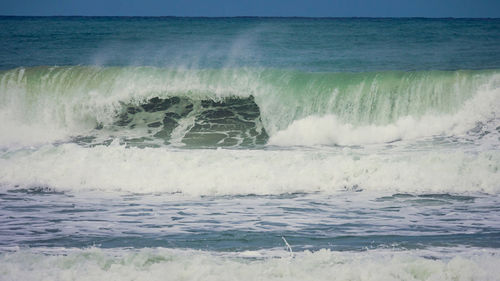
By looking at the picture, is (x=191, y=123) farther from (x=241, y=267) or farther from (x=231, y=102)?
(x=241, y=267)

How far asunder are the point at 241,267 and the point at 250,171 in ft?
15.1

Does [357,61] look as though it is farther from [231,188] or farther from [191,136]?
[231,188]

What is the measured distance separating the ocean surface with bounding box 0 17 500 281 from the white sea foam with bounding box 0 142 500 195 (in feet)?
0.10

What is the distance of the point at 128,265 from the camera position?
6.46 m

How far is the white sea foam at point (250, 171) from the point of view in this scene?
10484mm

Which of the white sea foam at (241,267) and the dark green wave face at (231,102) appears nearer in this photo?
the white sea foam at (241,267)

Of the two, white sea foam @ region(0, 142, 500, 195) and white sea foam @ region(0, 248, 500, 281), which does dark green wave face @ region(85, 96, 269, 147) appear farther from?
white sea foam @ region(0, 248, 500, 281)

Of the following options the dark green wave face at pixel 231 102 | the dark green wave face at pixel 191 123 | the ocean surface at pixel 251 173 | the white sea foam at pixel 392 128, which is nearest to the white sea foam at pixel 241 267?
the ocean surface at pixel 251 173

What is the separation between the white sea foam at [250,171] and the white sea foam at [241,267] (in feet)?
12.0

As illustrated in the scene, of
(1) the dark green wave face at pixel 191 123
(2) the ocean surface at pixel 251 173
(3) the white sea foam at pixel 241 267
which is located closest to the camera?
(3) the white sea foam at pixel 241 267

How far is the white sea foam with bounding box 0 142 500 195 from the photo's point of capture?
1048 centimetres

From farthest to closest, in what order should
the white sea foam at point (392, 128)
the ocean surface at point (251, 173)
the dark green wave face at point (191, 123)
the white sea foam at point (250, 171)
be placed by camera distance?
the dark green wave face at point (191, 123), the white sea foam at point (392, 128), the white sea foam at point (250, 171), the ocean surface at point (251, 173)

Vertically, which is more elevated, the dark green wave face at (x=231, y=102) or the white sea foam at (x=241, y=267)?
the dark green wave face at (x=231, y=102)

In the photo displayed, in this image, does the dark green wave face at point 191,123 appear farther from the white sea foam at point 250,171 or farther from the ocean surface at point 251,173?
the white sea foam at point 250,171
